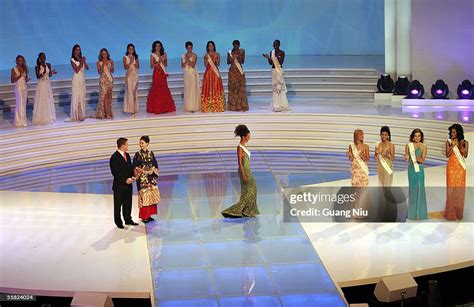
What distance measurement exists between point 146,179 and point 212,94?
19.0 feet

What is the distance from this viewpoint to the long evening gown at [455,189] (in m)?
10.6

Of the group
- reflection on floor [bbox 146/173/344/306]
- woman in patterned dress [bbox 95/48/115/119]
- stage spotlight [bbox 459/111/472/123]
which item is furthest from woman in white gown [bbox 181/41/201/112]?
stage spotlight [bbox 459/111/472/123]

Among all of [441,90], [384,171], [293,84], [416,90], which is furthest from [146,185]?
[293,84]

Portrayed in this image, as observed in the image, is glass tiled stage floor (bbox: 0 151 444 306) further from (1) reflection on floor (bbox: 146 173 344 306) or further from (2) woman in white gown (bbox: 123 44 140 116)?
(2) woman in white gown (bbox: 123 44 140 116)

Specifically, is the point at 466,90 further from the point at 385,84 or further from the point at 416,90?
the point at 385,84

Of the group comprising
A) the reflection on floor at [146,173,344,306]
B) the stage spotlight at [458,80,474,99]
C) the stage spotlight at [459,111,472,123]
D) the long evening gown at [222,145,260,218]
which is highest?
the stage spotlight at [458,80,474,99]

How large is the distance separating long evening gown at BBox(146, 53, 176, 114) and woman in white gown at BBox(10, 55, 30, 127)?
230 centimetres

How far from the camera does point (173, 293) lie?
29.1 feet

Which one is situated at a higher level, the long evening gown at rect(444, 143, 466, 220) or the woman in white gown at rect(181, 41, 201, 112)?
the woman in white gown at rect(181, 41, 201, 112)

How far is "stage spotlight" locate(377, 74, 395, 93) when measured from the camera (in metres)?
17.6

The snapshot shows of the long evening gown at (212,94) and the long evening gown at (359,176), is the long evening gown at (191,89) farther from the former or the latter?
the long evening gown at (359,176)

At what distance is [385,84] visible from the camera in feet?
58.0

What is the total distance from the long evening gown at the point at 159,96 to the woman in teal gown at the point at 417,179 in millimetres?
6673

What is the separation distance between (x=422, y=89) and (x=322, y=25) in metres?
5.55
